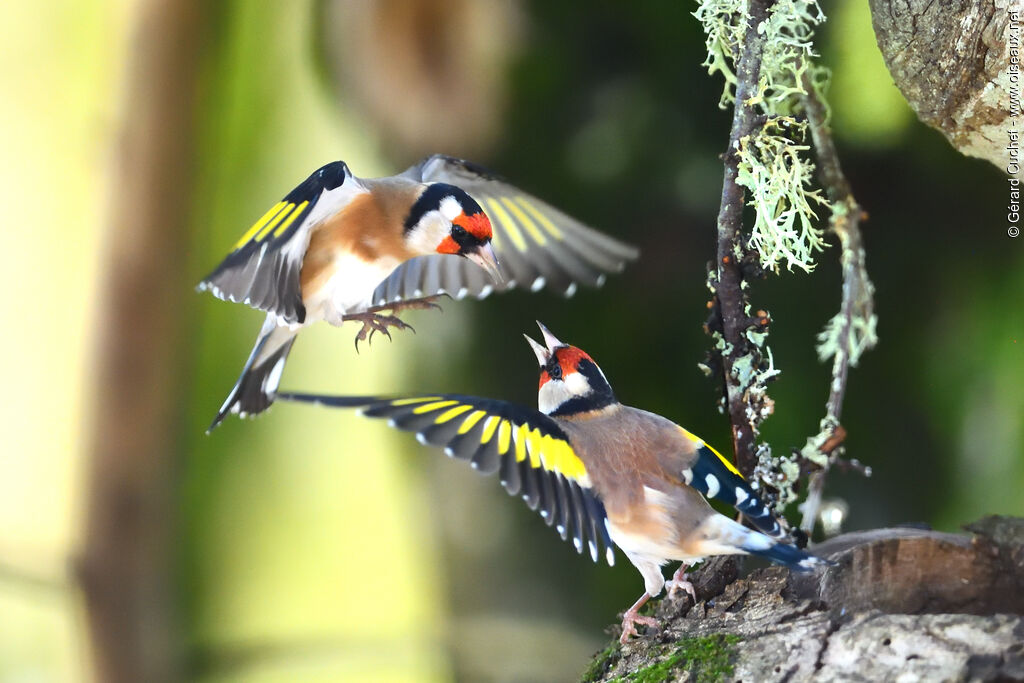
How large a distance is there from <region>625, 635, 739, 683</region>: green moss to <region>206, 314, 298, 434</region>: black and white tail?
46 cm

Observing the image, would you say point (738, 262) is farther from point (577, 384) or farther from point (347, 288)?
point (347, 288)

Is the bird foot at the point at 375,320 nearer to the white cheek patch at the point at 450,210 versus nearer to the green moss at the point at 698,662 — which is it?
the white cheek patch at the point at 450,210

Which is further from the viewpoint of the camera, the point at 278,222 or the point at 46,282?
the point at 46,282

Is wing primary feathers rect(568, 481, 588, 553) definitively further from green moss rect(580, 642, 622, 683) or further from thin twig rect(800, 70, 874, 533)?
thin twig rect(800, 70, 874, 533)

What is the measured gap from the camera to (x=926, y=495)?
4.10 ft

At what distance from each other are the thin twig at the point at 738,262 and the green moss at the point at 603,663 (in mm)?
204

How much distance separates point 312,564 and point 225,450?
183mm

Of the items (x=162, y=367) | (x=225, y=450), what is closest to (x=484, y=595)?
(x=225, y=450)

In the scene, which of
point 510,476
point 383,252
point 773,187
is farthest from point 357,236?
point 773,187

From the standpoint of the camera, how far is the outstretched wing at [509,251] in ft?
3.03

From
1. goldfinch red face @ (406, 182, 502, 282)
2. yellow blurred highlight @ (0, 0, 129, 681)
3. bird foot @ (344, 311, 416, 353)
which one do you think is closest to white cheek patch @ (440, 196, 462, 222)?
goldfinch red face @ (406, 182, 502, 282)

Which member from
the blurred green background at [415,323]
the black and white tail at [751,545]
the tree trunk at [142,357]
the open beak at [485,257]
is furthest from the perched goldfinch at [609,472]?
the tree trunk at [142,357]

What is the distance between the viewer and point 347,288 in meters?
0.88

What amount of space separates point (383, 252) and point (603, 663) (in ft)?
1.40
